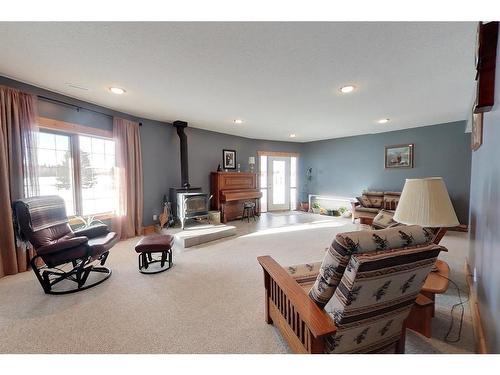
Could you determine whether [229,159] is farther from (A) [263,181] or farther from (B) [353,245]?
(B) [353,245]

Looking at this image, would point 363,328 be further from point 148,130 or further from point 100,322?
point 148,130

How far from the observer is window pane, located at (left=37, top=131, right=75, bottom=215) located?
3.05 m

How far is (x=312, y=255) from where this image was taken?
10.7 feet

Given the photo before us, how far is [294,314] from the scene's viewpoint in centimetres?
133

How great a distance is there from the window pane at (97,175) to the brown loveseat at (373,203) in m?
5.30

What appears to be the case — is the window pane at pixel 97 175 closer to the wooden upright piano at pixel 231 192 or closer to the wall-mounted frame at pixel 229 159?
the wooden upright piano at pixel 231 192

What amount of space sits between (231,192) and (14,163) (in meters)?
3.89

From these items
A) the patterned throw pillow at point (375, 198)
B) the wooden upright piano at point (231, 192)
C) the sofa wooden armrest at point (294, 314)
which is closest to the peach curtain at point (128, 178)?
the wooden upright piano at point (231, 192)

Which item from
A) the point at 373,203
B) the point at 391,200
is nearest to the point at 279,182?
the point at 373,203

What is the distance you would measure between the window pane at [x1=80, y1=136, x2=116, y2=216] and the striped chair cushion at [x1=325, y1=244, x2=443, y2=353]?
396cm

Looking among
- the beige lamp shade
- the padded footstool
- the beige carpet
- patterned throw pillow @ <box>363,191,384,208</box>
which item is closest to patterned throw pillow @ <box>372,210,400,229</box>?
the beige carpet
